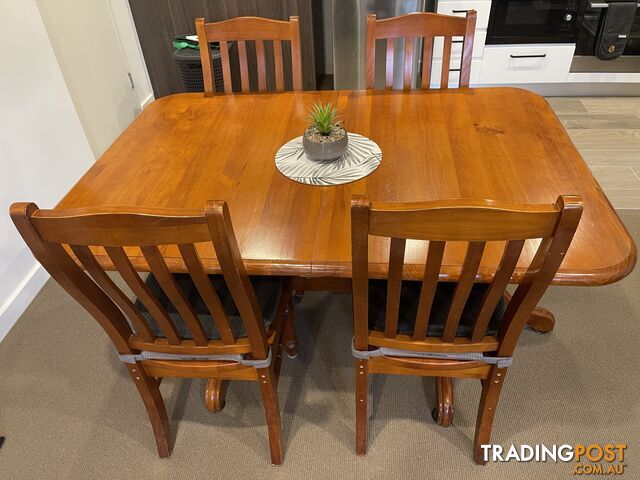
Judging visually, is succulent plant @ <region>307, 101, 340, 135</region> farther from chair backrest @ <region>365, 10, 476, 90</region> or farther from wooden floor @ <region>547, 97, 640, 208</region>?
wooden floor @ <region>547, 97, 640, 208</region>

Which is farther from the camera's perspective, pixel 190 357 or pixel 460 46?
pixel 460 46

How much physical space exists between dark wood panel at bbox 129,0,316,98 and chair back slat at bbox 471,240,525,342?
7.97ft

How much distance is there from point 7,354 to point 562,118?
3.35 metres

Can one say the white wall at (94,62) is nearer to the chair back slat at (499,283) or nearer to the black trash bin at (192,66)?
the black trash bin at (192,66)

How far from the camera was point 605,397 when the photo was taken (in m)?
1.51

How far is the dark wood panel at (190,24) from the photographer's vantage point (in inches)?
112

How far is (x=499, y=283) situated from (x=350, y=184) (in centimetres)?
48

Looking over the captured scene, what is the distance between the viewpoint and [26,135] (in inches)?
79.4

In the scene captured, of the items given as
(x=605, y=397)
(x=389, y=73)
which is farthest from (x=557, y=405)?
(x=389, y=73)

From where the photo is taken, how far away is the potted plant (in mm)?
1289

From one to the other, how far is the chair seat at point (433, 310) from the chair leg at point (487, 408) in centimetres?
12

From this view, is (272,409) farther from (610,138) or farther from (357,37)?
(610,138)

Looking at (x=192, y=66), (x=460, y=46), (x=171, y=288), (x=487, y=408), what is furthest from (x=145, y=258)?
(x=460, y=46)

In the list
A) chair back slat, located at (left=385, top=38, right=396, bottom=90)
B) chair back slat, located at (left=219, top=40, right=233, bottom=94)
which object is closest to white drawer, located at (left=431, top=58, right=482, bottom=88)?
chair back slat, located at (left=385, top=38, right=396, bottom=90)
